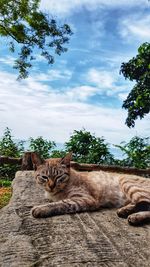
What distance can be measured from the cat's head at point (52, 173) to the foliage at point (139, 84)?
1517cm

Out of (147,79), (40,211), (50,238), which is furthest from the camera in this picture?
(147,79)

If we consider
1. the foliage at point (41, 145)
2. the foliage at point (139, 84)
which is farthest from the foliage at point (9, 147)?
the foliage at point (139, 84)

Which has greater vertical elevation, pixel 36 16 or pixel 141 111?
pixel 36 16

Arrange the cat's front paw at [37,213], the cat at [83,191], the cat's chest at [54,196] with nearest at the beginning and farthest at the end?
the cat's front paw at [37,213]
the cat at [83,191]
the cat's chest at [54,196]

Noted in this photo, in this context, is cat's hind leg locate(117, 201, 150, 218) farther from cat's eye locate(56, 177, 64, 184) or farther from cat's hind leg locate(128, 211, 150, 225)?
cat's eye locate(56, 177, 64, 184)

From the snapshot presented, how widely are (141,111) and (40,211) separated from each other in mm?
16955

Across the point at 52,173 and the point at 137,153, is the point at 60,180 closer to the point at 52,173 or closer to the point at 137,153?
the point at 52,173

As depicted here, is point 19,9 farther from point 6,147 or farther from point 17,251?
point 17,251

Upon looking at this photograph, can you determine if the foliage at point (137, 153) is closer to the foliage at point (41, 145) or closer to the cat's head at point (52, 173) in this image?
the foliage at point (41, 145)

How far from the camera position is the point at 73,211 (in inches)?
Result: 175

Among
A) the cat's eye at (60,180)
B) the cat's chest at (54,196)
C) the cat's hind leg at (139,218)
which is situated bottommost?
the cat's hind leg at (139,218)

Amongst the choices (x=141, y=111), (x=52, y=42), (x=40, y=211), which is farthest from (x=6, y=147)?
(x=40, y=211)

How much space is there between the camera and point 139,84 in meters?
20.8

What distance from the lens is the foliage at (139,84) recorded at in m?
19.9
